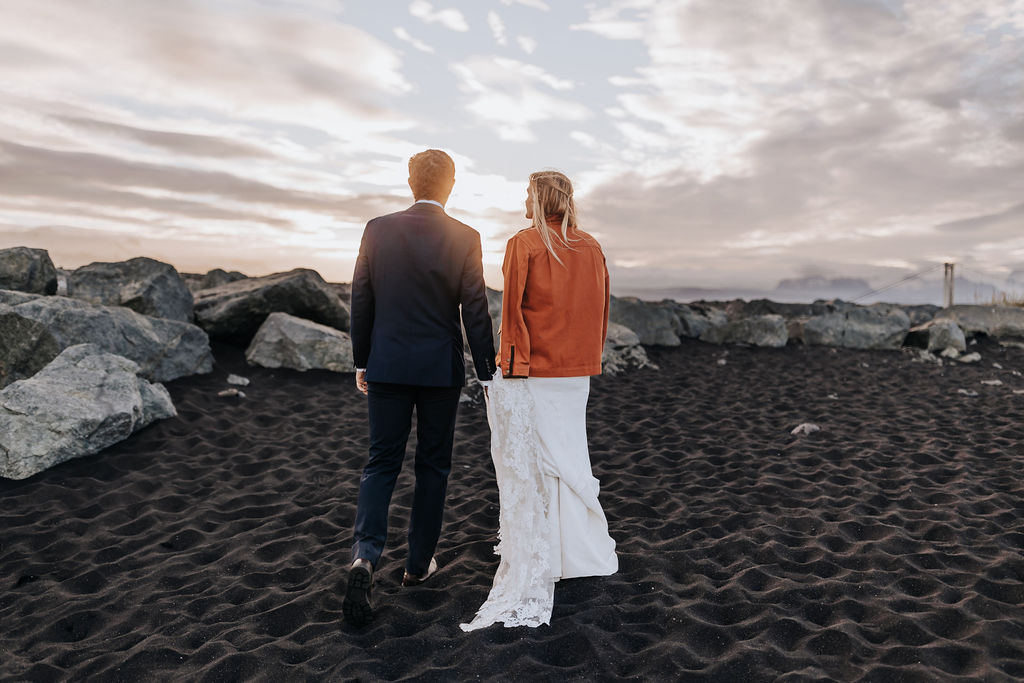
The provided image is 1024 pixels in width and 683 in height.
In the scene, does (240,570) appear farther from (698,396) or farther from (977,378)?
(977,378)

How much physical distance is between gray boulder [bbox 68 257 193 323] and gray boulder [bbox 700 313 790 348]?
10.3m

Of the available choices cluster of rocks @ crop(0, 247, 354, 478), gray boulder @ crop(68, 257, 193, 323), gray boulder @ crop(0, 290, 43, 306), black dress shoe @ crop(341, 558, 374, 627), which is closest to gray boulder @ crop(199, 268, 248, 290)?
cluster of rocks @ crop(0, 247, 354, 478)

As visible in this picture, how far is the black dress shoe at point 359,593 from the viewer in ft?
10.5

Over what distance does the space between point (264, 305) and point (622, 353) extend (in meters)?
5.93

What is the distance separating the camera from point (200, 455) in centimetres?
612

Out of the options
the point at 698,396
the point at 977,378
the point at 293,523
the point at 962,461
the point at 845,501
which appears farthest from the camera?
the point at 977,378

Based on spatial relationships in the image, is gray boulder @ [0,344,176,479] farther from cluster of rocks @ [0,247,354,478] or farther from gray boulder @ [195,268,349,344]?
gray boulder @ [195,268,349,344]

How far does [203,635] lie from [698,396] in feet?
23.5

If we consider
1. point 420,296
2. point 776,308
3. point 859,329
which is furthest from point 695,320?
point 420,296


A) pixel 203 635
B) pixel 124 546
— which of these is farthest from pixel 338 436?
pixel 203 635

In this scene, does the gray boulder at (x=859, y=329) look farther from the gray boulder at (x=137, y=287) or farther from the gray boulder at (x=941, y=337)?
the gray boulder at (x=137, y=287)

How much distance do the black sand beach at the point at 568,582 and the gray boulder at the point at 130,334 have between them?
2.01 ft

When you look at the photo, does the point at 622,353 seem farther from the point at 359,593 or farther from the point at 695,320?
the point at 359,593

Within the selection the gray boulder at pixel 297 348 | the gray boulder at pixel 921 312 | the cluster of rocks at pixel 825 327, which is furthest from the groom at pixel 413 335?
the gray boulder at pixel 921 312
